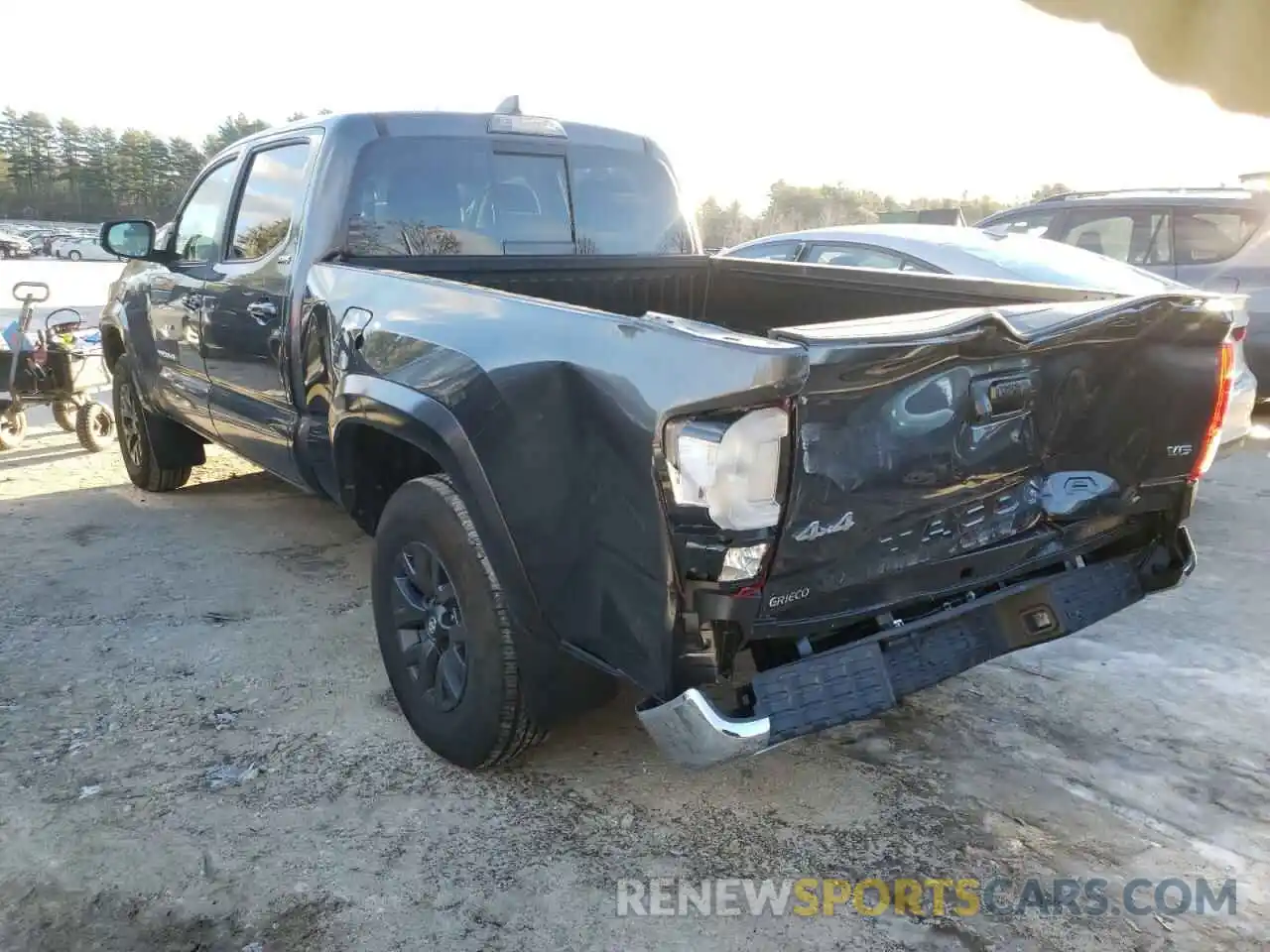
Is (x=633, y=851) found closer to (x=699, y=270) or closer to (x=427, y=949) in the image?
(x=427, y=949)

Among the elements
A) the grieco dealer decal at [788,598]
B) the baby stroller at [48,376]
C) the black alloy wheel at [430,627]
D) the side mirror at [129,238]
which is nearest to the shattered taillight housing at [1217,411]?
the grieco dealer decal at [788,598]

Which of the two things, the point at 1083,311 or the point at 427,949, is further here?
the point at 1083,311

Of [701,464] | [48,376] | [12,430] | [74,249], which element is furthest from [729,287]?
[74,249]

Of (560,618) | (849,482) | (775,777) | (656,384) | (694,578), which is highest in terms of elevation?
(656,384)

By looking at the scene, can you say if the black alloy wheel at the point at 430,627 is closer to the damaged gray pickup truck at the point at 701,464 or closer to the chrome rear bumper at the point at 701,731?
the damaged gray pickup truck at the point at 701,464

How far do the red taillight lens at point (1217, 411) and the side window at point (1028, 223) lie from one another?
546cm

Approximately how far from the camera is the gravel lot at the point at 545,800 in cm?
243

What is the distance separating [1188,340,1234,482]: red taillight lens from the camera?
112 inches

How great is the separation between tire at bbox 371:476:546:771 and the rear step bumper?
63 centimetres

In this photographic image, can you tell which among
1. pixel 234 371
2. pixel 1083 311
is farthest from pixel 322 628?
pixel 1083 311

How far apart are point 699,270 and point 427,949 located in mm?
3268

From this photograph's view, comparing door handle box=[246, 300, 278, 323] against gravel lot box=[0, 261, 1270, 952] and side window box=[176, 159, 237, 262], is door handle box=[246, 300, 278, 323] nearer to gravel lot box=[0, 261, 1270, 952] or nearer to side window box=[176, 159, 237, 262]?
side window box=[176, 159, 237, 262]

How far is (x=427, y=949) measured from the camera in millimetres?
2344

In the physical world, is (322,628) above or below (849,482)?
below
